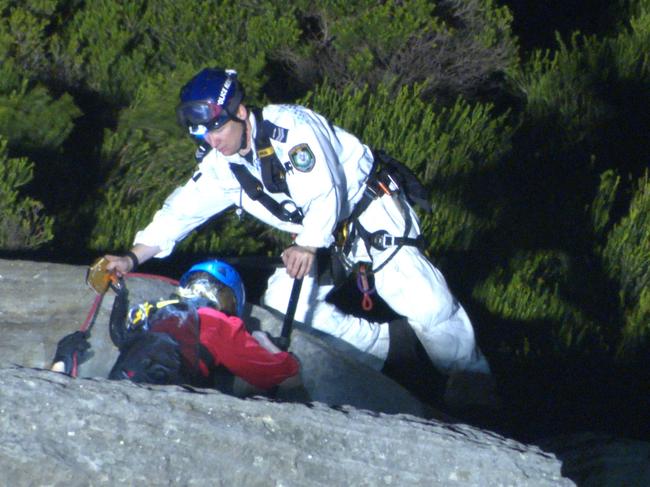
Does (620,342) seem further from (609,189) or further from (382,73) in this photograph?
(382,73)

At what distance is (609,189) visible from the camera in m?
8.38

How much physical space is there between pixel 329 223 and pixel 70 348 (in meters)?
1.16

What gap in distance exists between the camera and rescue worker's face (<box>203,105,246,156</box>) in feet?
16.1

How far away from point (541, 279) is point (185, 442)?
16.6 feet

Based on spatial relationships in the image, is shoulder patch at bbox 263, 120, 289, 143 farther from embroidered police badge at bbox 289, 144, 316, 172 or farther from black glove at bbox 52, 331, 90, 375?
black glove at bbox 52, 331, 90, 375

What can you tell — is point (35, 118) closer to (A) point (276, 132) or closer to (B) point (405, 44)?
(A) point (276, 132)

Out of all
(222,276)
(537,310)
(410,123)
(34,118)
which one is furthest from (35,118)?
(537,310)

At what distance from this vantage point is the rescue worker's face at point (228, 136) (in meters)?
4.92

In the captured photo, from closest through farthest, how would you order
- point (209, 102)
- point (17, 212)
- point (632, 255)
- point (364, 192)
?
point (209, 102) < point (364, 192) < point (17, 212) < point (632, 255)

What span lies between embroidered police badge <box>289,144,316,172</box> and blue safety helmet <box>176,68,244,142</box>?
30 centimetres

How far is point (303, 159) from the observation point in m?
4.94

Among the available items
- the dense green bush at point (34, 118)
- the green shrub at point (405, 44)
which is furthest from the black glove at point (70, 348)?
the green shrub at point (405, 44)

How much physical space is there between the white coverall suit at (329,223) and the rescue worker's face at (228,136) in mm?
87

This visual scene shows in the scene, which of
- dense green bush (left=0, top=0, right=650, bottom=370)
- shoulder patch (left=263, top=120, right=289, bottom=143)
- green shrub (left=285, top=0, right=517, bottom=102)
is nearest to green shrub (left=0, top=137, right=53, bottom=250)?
dense green bush (left=0, top=0, right=650, bottom=370)
